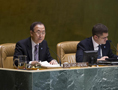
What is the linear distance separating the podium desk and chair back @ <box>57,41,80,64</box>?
4.43ft

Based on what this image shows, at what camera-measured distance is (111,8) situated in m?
6.38

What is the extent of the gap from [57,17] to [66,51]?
187cm

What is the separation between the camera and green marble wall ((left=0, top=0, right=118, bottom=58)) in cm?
550

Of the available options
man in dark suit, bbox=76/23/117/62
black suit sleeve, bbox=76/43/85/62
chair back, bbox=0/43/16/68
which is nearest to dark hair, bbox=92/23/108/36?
man in dark suit, bbox=76/23/117/62

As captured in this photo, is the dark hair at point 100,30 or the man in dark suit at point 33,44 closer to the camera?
the man in dark suit at point 33,44

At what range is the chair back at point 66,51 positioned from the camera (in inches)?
164

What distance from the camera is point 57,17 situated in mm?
5957

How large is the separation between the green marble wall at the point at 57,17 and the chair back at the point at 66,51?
1.68 m

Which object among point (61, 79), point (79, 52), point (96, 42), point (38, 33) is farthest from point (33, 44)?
point (61, 79)

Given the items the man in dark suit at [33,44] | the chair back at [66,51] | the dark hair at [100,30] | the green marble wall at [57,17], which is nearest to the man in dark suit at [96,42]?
the dark hair at [100,30]

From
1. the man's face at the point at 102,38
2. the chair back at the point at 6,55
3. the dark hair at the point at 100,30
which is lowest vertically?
the chair back at the point at 6,55

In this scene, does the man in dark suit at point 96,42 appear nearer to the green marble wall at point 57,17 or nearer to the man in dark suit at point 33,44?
the man in dark suit at point 33,44

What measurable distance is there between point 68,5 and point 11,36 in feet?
5.01

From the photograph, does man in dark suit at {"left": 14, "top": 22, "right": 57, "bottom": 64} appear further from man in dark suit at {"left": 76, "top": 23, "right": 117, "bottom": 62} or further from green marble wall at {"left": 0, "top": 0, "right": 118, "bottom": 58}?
green marble wall at {"left": 0, "top": 0, "right": 118, "bottom": 58}
